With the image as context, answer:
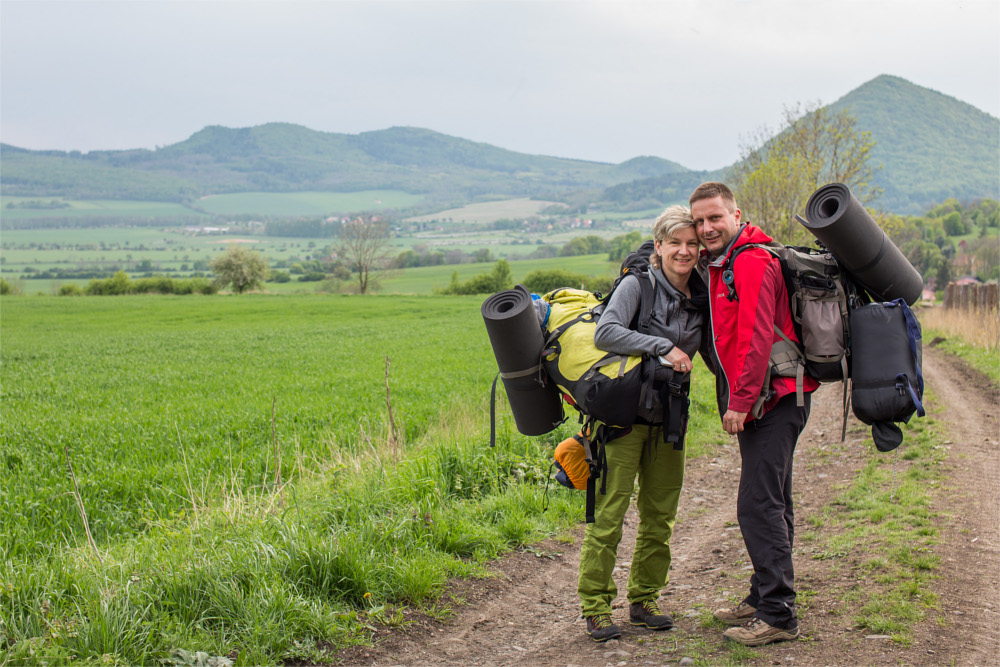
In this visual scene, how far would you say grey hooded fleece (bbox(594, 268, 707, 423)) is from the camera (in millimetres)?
3682

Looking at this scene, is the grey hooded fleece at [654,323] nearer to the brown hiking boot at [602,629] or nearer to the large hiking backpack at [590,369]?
the large hiking backpack at [590,369]

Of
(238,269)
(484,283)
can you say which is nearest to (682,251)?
(484,283)

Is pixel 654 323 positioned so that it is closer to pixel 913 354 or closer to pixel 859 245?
pixel 859 245

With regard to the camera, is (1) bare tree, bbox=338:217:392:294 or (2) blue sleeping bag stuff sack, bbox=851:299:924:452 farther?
(1) bare tree, bbox=338:217:392:294

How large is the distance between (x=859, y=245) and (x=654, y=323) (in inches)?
44.4

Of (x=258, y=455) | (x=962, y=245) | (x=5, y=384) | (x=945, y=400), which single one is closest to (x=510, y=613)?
(x=258, y=455)

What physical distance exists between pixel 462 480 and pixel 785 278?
3962mm

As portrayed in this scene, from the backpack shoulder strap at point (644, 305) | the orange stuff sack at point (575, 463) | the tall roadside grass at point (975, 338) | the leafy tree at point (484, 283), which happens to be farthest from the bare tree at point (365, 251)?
the backpack shoulder strap at point (644, 305)

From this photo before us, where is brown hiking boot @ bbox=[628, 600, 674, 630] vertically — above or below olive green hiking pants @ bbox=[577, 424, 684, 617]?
below

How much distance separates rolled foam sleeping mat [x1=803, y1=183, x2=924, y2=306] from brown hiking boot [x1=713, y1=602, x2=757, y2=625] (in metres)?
1.95

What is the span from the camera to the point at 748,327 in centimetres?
357

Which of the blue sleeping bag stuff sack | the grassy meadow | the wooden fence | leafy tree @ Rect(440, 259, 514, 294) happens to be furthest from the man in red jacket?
leafy tree @ Rect(440, 259, 514, 294)

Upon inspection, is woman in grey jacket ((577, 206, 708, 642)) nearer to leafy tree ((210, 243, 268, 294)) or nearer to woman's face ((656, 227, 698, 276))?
woman's face ((656, 227, 698, 276))

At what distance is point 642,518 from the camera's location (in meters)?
4.17
